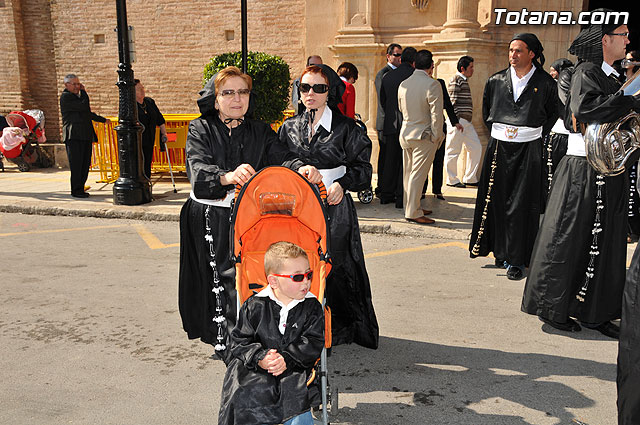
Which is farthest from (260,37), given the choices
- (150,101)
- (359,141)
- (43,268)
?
(359,141)

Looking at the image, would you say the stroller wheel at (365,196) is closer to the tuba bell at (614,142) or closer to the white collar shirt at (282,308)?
the tuba bell at (614,142)

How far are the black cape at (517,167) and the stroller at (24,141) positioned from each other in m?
11.1

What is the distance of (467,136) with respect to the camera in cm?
1187

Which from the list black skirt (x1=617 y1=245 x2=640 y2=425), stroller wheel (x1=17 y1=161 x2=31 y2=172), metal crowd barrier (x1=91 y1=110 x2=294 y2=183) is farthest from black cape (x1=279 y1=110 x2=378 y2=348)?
stroller wheel (x1=17 y1=161 x2=31 y2=172)

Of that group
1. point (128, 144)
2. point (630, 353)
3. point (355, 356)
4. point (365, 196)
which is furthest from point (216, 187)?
point (128, 144)

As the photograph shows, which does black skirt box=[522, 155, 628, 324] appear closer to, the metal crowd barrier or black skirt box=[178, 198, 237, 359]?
black skirt box=[178, 198, 237, 359]

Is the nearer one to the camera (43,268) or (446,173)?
(43,268)

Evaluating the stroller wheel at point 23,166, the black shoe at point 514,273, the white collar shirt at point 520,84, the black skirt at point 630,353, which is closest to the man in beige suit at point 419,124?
the white collar shirt at point 520,84

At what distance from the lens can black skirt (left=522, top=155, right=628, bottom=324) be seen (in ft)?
17.1

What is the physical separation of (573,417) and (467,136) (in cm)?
838

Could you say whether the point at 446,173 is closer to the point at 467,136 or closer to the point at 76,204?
the point at 467,136

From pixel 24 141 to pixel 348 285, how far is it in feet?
39.0

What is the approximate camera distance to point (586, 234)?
5238 mm

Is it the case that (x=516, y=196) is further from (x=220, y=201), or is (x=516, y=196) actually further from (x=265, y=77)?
(x=265, y=77)
